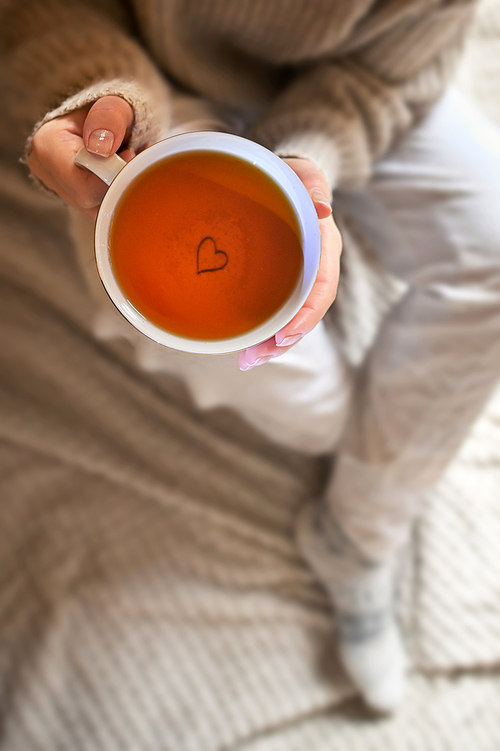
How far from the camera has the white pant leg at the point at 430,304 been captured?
528 mm

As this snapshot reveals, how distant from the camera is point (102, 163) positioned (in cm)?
21

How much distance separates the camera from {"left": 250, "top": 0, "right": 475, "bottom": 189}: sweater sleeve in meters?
0.45

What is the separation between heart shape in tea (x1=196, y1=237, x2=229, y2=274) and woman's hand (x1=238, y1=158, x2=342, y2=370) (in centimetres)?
4

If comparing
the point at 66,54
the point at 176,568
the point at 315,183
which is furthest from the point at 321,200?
the point at 176,568

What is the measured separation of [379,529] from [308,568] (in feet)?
0.52

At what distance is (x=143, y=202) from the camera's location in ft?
0.70

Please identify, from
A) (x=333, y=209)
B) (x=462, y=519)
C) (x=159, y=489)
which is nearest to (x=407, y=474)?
(x=462, y=519)

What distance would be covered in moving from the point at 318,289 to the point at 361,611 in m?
0.60

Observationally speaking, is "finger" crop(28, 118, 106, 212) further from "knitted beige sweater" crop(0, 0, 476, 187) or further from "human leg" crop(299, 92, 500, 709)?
"human leg" crop(299, 92, 500, 709)

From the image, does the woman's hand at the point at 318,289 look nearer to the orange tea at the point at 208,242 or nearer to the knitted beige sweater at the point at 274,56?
the orange tea at the point at 208,242

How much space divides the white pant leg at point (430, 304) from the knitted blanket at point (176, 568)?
0.28 feet

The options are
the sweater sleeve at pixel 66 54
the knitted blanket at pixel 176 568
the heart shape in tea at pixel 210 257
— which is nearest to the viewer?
the heart shape in tea at pixel 210 257

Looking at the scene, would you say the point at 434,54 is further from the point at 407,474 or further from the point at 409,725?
the point at 409,725

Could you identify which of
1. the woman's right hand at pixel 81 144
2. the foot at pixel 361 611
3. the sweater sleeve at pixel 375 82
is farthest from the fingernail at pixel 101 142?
the foot at pixel 361 611
